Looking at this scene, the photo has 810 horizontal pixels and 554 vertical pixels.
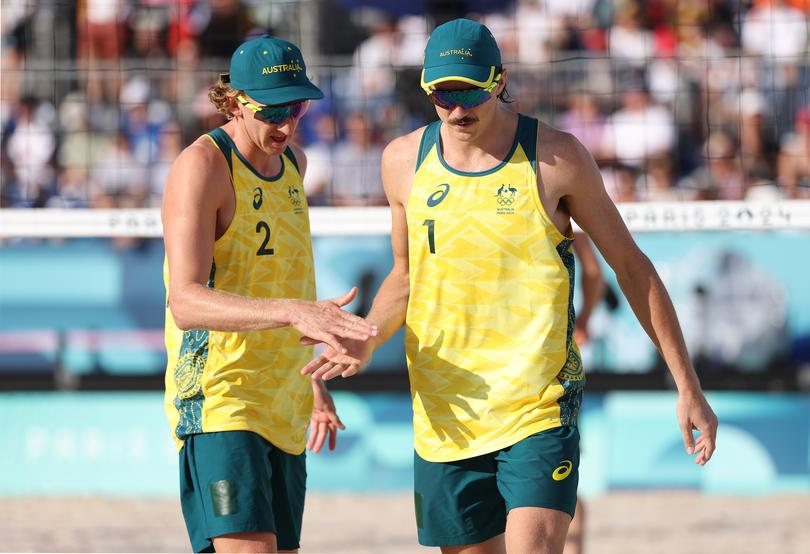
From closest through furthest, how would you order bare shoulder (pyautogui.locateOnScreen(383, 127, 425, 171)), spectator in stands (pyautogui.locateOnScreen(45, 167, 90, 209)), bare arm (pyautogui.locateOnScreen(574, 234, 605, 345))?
bare shoulder (pyautogui.locateOnScreen(383, 127, 425, 171))
bare arm (pyautogui.locateOnScreen(574, 234, 605, 345))
spectator in stands (pyautogui.locateOnScreen(45, 167, 90, 209))

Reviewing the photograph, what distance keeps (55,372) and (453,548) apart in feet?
20.5

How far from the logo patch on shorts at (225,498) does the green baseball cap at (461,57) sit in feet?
4.45

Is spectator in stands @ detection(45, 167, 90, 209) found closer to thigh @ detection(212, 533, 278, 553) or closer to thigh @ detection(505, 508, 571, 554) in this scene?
thigh @ detection(212, 533, 278, 553)

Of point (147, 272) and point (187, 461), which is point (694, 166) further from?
point (187, 461)

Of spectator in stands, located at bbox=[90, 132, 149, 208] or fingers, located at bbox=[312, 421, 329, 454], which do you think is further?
spectator in stands, located at bbox=[90, 132, 149, 208]

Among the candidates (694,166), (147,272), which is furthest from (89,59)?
(694,166)

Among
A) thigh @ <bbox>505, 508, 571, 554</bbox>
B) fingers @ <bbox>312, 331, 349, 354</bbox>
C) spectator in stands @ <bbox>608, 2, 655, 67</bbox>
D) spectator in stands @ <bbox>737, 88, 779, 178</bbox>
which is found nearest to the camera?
fingers @ <bbox>312, 331, 349, 354</bbox>

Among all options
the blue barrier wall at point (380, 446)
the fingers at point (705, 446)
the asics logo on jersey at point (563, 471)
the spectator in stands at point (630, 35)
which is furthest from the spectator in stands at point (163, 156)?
the fingers at point (705, 446)

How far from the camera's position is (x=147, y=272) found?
965 centimetres

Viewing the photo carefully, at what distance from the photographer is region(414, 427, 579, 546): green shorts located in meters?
3.96

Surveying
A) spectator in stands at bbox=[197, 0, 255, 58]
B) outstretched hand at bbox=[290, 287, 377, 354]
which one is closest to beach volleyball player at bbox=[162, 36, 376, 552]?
outstretched hand at bbox=[290, 287, 377, 354]

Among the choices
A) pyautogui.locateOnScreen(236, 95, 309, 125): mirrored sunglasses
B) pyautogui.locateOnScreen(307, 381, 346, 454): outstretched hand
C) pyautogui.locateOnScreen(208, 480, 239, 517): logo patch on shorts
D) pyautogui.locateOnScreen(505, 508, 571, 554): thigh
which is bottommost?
pyautogui.locateOnScreen(505, 508, 571, 554): thigh

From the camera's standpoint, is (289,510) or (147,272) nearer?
(289,510)

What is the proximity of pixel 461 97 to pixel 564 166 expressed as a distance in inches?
14.8
